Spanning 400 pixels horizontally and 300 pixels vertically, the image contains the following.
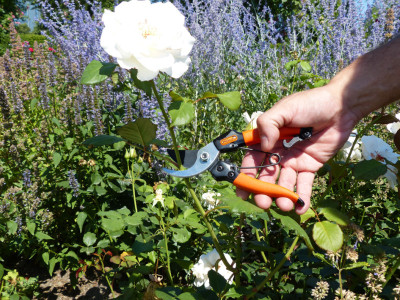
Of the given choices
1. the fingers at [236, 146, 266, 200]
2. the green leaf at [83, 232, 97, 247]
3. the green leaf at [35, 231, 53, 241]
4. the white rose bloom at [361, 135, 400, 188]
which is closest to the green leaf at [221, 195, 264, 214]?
the fingers at [236, 146, 266, 200]

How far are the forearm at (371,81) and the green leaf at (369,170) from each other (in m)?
0.28

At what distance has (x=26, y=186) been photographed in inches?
81.2

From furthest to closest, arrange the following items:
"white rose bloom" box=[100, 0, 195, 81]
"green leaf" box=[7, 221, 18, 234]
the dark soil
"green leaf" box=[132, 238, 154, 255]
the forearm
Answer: the dark soil
"green leaf" box=[7, 221, 18, 234]
"green leaf" box=[132, 238, 154, 255]
the forearm
"white rose bloom" box=[100, 0, 195, 81]

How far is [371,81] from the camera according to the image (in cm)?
135

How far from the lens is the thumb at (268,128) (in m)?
1.26

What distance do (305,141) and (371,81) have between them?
13.2 inches

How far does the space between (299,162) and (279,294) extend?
2.18 ft

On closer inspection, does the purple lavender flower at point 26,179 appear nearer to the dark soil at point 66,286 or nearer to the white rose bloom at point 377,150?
the dark soil at point 66,286

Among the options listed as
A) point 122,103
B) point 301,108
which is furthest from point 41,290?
point 301,108

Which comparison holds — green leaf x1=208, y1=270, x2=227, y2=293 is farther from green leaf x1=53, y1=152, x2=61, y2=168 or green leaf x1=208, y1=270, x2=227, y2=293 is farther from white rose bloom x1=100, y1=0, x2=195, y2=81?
green leaf x1=53, y1=152, x2=61, y2=168

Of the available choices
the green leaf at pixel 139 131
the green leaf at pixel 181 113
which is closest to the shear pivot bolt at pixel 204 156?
the green leaf at pixel 139 131

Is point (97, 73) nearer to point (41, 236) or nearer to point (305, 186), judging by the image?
point (305, 186)

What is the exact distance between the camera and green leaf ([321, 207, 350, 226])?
1.09 m

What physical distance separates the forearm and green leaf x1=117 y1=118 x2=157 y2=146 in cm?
72
